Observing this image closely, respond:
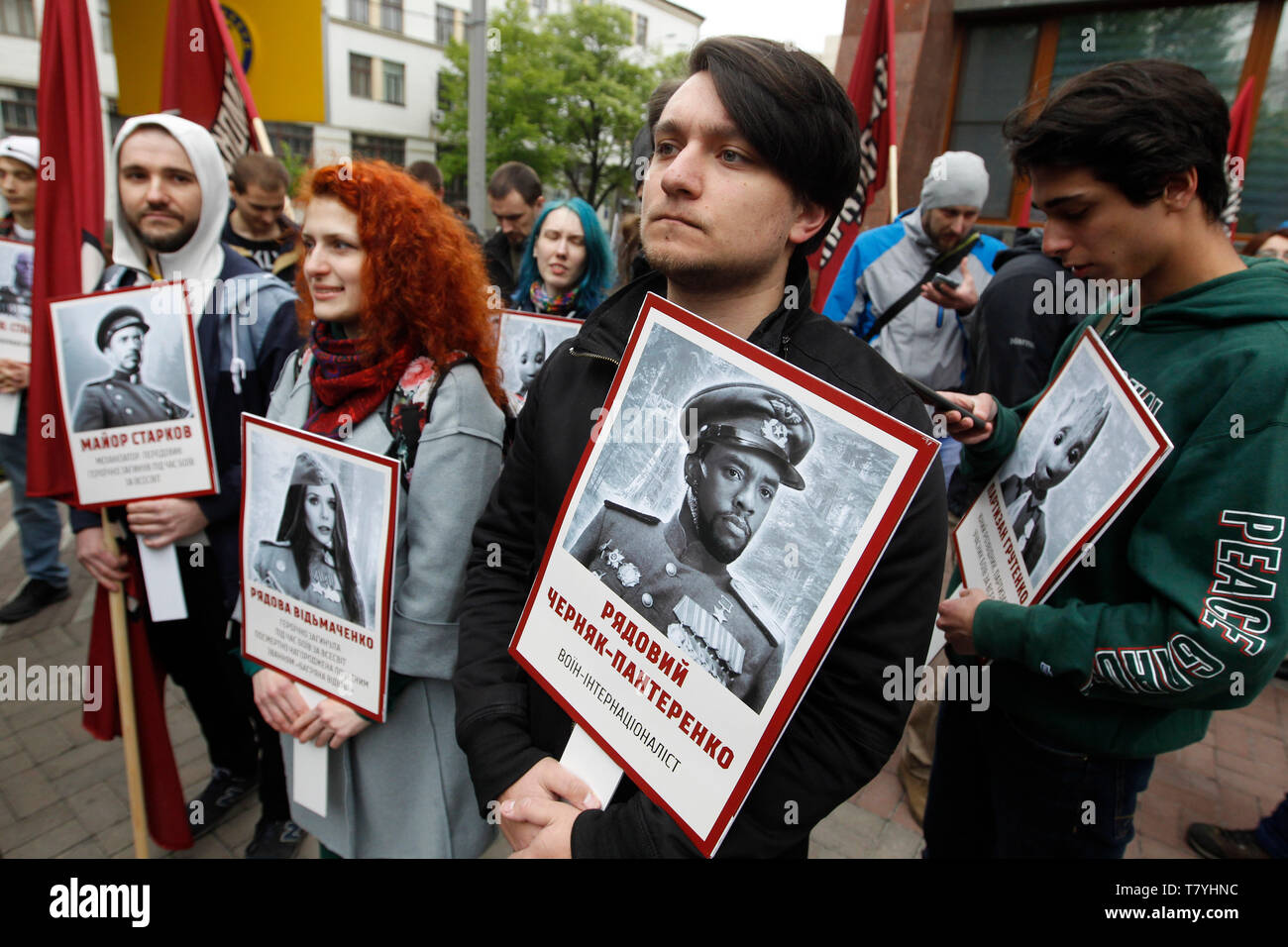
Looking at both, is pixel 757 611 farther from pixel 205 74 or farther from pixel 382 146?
pixel 382 146

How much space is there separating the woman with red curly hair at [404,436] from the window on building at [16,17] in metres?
30.5

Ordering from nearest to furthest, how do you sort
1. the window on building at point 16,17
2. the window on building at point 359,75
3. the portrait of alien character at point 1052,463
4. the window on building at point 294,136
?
the portrait of alien character at point 1052,463 < the window on building at point 16,17 < the window on building at point 294,136 < the window on building at point 359,75

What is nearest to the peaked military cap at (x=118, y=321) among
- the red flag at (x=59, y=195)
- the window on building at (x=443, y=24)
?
the red flag at (x=59, y=195)

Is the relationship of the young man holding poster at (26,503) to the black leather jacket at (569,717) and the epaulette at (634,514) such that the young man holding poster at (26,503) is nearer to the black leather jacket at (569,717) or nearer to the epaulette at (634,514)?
the black leather jacket at (569,717)

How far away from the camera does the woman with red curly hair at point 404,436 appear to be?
5.46 ft

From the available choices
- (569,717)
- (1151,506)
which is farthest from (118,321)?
(1151,506)

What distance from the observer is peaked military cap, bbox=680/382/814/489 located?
0.94m

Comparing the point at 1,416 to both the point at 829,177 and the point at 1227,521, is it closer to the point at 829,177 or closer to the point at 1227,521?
the point at 829,177

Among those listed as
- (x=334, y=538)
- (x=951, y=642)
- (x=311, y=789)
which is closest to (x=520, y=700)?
(x=334, y=538)

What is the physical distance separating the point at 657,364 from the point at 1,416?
3369 mm

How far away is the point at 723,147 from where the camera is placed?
1.19 m

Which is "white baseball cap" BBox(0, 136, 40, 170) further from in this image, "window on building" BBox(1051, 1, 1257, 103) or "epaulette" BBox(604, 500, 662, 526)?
"window on building" BBox(1051, 1, 1257, 103)

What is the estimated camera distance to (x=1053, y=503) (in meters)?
1.48

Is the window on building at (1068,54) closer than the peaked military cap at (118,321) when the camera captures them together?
No
